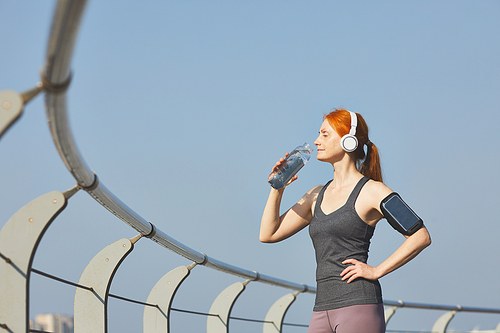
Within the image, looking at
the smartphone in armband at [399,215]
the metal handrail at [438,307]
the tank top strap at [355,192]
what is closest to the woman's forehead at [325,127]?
the tank top strap at [355,192]

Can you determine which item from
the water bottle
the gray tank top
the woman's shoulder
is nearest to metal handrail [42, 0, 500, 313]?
the water bottle

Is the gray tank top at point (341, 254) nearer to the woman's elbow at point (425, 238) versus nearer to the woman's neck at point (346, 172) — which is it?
the woman's neck at point (346, 172)

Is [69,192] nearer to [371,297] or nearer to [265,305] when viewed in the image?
[371,297]

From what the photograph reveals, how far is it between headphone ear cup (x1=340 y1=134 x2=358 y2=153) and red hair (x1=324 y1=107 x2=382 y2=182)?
1.5 inches

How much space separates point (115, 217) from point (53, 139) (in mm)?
717

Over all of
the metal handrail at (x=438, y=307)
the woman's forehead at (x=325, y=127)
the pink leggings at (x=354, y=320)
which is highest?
the woman's forehead at (x=325, y=127)

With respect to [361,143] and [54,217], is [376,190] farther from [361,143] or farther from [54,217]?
[54,217]

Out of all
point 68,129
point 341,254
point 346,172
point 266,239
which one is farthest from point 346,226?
point 68,129

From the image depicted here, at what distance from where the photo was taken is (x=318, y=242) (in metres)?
2.43

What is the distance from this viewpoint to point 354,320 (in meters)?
2.20

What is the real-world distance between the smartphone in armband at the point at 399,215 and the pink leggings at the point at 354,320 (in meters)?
0.33

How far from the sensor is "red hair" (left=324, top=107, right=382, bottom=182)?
2531 mm

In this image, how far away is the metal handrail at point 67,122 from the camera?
3.29 feet

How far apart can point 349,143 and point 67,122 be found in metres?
1.47
